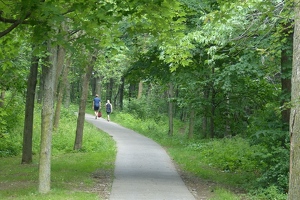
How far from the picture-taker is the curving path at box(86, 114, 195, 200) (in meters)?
10.3

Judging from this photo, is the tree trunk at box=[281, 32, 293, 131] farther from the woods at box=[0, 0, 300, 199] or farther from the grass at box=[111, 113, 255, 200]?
the grass at box=[111, 113, 255, 200]

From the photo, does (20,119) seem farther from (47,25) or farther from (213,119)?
(47,25)

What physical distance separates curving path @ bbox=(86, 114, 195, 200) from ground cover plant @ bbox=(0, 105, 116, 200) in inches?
13.4

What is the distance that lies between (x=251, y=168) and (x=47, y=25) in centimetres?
1039

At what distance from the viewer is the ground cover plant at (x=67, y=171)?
1009 centimetres

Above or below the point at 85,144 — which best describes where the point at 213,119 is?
above

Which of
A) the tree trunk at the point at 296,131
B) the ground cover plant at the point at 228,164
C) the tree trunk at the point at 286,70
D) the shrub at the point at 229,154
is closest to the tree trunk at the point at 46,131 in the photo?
the ground cover plant at the point at 228,164

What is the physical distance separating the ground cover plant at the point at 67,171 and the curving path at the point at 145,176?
0.34m

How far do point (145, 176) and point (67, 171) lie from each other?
2386 mm

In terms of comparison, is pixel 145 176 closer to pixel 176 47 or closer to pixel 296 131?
pixel 176 47

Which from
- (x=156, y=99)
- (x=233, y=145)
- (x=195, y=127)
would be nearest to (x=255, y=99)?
(x=233, y=145)

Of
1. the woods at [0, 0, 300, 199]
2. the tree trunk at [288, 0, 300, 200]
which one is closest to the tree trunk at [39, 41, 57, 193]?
the woods at [0, 0, 300, 199]

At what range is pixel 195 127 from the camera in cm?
2989

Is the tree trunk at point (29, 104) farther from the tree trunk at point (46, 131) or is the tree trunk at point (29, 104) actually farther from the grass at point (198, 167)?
the grass at point (198, 167)
